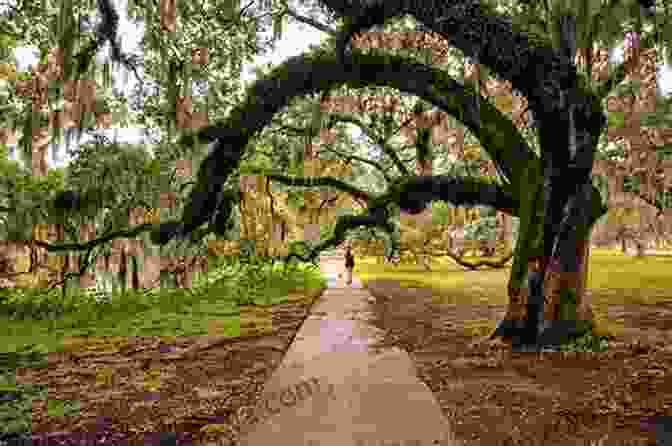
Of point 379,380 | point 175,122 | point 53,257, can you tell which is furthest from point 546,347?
point 53,257

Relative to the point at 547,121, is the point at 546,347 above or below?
below

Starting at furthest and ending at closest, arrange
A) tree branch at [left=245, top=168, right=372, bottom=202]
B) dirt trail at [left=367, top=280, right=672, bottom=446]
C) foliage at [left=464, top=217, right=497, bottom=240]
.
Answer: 1. foliage at [left=464, top=217, right=497, bottom=240]
2. tree branch at [left=245, top=168, right=372, bottom=202]
3. dirt trail at [left=367, top=280, right=672, bottom=446]

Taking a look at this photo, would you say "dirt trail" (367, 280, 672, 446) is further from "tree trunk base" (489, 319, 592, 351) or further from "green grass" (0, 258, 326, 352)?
"green grass" (0, 258, 326, 352)

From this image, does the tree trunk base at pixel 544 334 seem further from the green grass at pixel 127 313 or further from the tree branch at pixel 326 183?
the green grass at pixel 127 313

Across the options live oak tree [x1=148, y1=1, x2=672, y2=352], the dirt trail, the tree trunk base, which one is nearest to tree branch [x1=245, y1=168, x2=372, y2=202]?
live oak tree [x1=148, y1=1, x2=672, y2=352]

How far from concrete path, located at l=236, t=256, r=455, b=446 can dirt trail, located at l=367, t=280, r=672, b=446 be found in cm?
29

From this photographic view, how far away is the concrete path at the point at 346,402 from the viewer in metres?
3.84

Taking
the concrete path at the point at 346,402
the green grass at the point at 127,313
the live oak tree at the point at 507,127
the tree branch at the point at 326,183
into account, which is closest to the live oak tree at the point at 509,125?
the live oak tree at the point at 507,127

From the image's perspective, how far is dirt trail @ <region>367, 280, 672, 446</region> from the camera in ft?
13.1

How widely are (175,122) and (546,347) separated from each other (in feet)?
22.4

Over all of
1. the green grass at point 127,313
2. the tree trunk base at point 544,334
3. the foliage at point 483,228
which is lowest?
the green grass at point 127,313

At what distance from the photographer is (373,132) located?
39.6 feet

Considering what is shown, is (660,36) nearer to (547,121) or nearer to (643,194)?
(547,121)

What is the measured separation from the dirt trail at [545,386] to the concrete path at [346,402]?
0.29 m
